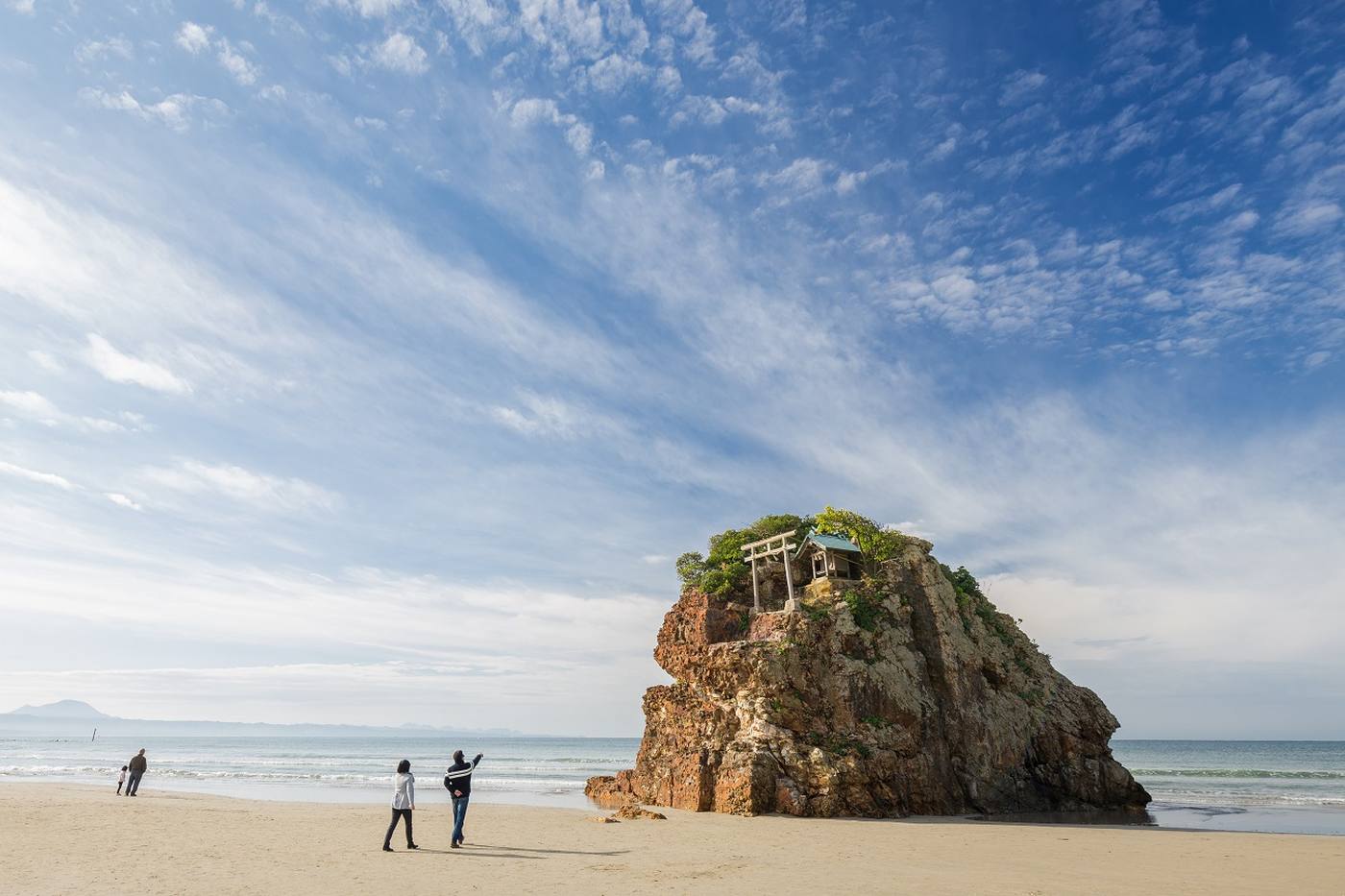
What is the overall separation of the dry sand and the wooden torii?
1012 centimetres

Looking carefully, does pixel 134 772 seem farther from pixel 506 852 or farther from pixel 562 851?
pixel 562 851

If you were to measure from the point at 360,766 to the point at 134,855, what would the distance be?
63253 mm

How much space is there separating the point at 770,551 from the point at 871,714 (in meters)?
8.21

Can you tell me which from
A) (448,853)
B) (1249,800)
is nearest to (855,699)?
(448,853)

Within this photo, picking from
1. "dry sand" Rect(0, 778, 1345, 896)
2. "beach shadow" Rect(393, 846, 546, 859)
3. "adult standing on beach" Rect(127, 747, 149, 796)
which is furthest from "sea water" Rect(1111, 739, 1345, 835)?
"adult standing on beach" Rect(127, 747, 149, 796)

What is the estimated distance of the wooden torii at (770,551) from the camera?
31.8 m

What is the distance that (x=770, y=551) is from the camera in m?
32.9

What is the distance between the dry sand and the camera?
13.2 m

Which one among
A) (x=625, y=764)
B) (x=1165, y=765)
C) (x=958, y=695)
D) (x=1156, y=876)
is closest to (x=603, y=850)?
(x=1156, y=876)

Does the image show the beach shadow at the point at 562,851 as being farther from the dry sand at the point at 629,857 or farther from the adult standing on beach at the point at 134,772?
the adult standing on beach at the point at 134,772

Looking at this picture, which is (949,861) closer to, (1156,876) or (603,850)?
(1156,876)

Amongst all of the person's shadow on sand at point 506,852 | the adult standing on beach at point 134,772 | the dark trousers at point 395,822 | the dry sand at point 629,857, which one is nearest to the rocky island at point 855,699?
the dry sand at point 629,857

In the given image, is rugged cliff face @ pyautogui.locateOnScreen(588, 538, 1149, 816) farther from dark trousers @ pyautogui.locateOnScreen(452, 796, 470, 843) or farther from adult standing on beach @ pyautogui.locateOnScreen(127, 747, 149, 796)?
adult standing on beach @ pyautogui.locateOnScreen(127, 747, 149, 796)

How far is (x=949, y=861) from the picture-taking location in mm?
16375
